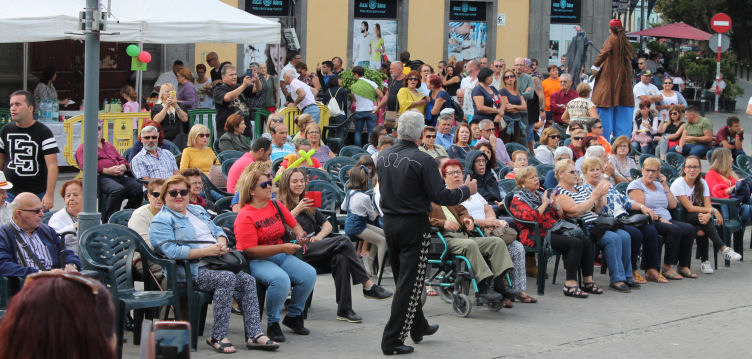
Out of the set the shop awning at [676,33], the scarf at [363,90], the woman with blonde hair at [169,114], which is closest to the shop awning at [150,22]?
the woman with blonde hair at [169,114]

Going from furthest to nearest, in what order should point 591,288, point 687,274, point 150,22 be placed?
1. point 150,22
2. point 687,274
3. point 591,288

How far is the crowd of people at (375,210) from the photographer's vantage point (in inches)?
292

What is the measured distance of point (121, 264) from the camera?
7441 mm

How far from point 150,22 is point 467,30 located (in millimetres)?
15376

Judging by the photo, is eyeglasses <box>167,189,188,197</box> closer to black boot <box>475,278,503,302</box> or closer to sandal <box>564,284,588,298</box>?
black boot <box>475,278,503,302</box>

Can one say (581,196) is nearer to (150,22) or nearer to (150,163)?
(150,163)

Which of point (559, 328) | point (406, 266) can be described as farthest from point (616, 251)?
point (406, 266)

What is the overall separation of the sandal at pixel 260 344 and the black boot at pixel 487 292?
1.98 metres

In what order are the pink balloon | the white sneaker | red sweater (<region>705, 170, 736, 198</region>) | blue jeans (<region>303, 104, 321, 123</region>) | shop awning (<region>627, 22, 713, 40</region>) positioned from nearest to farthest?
the white sneaker → red sweater (<region>705, 170, 736, 198</region>) → the pink balloon → blue jeans (<region>303, 104, 321, 123</region>) → shop awning (<region>627, 22, 713, 40</region>)

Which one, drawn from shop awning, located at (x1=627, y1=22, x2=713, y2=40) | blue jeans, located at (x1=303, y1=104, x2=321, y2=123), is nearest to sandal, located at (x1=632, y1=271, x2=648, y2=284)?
blue jeans, located at (x1=303, y1=104, x2=321, y2=123)

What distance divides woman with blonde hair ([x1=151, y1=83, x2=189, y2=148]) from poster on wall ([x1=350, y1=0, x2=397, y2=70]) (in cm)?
1156

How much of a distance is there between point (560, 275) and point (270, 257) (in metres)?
3.95

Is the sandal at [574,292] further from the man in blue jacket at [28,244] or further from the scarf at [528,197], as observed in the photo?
the man in blue jacket at [28,244]

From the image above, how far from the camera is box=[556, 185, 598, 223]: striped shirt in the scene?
10.1m
